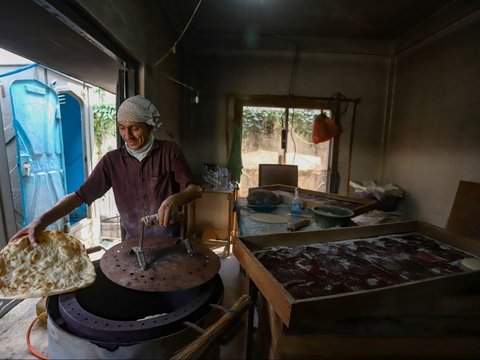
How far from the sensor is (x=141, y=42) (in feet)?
6.24

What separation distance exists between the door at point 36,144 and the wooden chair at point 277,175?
2447mm

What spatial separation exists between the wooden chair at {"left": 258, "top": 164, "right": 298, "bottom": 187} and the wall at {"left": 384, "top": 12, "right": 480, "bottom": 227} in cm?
166

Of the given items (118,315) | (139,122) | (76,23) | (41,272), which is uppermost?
(76,23)

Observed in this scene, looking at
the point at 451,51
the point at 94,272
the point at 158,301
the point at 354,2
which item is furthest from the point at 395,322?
the point at 451,51

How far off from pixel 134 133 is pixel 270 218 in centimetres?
102

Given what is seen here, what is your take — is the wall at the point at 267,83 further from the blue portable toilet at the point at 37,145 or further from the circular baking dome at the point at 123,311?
the circular baking dome at the point at 123,311

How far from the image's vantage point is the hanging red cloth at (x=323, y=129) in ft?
11.8

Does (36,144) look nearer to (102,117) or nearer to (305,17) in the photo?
(102,117)

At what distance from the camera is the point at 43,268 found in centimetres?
107

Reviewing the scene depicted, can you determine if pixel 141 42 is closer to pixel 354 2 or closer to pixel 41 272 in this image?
pixel 41 272

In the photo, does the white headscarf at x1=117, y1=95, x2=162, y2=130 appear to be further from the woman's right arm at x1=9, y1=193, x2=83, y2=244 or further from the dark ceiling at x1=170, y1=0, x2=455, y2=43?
the dark ceiling at x1=170, y1=0, x2=455, y2=43

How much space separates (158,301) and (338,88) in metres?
3.75

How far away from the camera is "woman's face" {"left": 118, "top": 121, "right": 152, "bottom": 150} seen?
1.37 metres

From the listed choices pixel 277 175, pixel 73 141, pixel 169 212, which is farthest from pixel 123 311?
pixel 73 141
